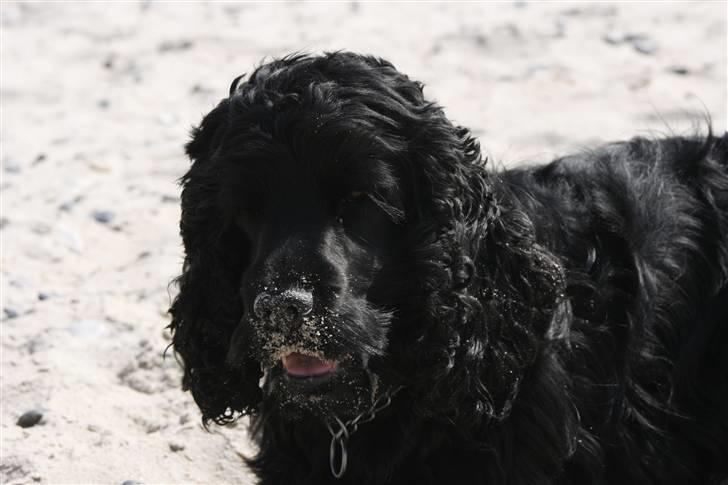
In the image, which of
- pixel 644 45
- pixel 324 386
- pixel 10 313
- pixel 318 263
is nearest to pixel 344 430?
pixel 324 386

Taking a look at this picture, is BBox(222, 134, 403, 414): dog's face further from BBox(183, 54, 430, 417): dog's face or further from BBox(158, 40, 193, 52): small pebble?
BBox(158, 40, 193, 52): small pebble

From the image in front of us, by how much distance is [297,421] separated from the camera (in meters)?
3.91

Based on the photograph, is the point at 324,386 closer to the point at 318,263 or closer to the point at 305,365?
the point at 305,365

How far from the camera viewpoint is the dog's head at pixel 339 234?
3.39 metres

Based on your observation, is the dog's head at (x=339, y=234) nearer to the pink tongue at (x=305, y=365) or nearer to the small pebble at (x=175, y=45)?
the pink tongue at (x=305, y=365)

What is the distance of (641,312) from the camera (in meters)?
4.15

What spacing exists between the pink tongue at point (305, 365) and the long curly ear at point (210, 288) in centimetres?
29

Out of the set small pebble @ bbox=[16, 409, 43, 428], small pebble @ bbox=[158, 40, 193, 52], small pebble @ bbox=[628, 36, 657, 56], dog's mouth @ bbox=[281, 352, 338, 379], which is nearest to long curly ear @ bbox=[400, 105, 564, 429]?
dog's mouth @ bbox=[281, 352, 338, 379]

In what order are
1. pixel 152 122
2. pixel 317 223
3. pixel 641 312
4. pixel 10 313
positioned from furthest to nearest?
pixel 152 122, pixel 10 313, pixel 641 312, pixel 317 223

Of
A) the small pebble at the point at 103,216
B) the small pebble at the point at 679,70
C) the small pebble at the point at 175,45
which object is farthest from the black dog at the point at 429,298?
the small pebble at the point at 175,45

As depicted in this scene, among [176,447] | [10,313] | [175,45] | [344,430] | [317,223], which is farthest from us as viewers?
[175,45]

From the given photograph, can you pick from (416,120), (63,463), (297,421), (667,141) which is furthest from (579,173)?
(63,463)

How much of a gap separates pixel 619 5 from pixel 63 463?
611cm

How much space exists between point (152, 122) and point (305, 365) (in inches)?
184
